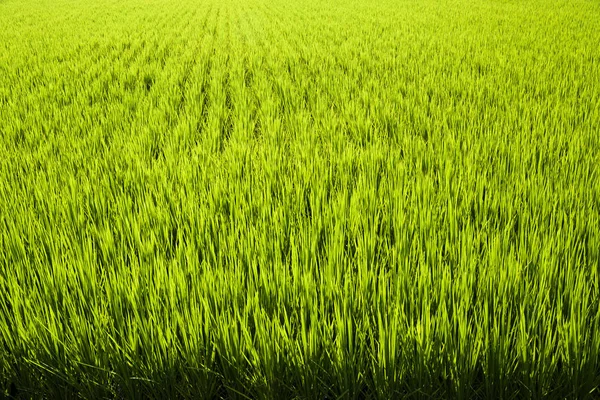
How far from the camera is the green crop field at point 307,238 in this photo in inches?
38.5

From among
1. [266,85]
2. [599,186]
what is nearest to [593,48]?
[266,85]

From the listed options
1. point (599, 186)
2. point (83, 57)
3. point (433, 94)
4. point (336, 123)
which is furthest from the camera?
point (83, 57)

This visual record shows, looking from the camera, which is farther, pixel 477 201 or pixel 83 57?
pixel 83 57

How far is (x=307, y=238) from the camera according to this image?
142 centimetres

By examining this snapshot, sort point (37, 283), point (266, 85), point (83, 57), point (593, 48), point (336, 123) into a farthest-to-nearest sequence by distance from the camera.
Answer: point (83, 57) → point (593, 48) → point (266, 85) → point (336, 123) → point (37, 283)

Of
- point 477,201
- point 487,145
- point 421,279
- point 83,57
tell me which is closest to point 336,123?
point 487,145

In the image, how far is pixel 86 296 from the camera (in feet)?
3.89

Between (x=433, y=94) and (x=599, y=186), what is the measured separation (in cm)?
193

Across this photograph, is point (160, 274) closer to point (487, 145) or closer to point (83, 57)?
point (487, 145)

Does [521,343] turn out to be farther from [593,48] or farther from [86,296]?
[593,48]

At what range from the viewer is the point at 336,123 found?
109 inches

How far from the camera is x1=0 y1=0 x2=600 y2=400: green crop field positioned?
98 centimetres

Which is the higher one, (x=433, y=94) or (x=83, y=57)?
(x=83, y=57)

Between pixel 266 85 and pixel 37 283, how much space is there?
3081 mm
